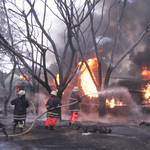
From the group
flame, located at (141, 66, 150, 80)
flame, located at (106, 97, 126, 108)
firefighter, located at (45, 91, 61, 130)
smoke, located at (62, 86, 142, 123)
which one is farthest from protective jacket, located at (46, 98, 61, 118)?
flame, located at (141, 66, 150, 80)

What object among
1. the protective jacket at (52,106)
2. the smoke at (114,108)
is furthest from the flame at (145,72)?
the protective jacket at (52,106)

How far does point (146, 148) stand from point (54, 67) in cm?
1860

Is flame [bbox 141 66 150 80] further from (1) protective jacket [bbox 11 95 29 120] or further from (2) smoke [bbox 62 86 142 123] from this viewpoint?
(1) protective jacket [bbox 11 95 29 120]

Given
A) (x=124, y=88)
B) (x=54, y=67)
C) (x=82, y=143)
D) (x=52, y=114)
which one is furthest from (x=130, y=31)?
(x=82, y=143)

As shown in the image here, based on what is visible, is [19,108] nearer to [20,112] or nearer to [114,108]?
[20,112]

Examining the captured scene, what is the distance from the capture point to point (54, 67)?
2233cm

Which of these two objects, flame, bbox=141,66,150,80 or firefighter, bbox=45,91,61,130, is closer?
firefighter, bbox=45,91,61,130

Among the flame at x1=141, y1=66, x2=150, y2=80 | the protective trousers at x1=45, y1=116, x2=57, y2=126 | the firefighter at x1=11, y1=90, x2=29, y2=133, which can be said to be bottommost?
the protective trousers at x1=45, y1=116, x2=57, y2=126

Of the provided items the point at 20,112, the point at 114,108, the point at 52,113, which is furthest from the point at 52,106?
the point at 114,108

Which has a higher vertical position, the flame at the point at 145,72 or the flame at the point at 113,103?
the flame at the point at 145,72

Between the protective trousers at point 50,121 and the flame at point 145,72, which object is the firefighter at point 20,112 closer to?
the protective trousers at point 50,121

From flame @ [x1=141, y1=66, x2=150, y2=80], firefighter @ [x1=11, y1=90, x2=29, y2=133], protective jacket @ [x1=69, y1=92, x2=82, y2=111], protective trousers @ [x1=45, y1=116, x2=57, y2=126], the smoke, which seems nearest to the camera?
firefighter @ [x1=11, y1=90, x2=29, y2=133]

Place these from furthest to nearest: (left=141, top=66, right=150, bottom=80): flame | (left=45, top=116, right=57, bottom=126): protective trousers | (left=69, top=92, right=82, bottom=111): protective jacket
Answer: (left=141, top=66, right=150, bottom=80): flame → (left=69, top=92, right=82, bottom=111): protective jacket → (left=45, top=116, right=57, bottom=126): protective trousers

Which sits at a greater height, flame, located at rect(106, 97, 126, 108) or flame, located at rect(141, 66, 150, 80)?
flame, located at rect(141, 66, 150, 80)
